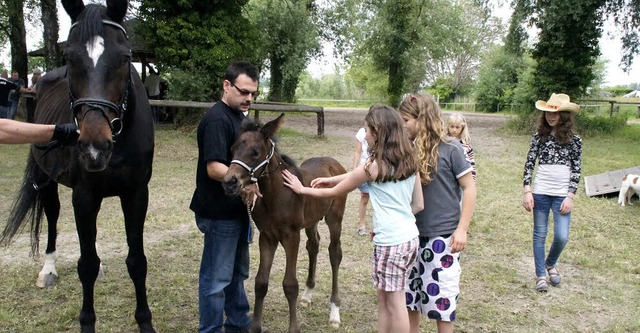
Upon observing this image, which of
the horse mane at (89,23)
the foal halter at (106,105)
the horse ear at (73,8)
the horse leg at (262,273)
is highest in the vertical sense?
the horse ear at (73,8)

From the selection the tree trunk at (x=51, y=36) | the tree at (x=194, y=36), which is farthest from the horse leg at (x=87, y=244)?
the tree trunk at (x=51, y=36)

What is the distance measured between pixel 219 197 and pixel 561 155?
3351 mm

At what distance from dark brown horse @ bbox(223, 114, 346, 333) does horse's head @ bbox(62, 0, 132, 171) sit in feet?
2.33

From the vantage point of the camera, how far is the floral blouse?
15.1 feet

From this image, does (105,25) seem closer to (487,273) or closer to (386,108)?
(386,108)

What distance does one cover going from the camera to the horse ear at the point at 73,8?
10.0ft

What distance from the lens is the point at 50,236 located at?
16.1ft

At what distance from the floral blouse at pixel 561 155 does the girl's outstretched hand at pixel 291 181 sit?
264 centimetres

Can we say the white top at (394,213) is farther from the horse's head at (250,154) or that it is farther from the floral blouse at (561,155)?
the floral blouse at (561,155)

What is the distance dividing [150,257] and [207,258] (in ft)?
7.77

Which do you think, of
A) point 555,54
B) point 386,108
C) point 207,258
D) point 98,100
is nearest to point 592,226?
point 386,108

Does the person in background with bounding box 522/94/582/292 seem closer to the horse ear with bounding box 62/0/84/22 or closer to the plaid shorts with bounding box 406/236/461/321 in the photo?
the plaid shorts with bounding box 406/236/461/321

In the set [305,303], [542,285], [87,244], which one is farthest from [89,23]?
[542,285]

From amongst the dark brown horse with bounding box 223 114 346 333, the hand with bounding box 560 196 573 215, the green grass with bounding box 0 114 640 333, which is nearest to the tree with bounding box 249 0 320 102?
the green grass with bounding box 0 114 640 333
